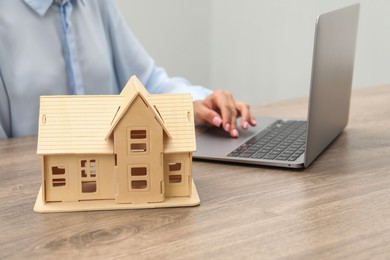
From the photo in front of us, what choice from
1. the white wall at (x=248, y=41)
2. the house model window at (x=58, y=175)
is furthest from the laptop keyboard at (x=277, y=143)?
the white wall at (x=248, y=41)

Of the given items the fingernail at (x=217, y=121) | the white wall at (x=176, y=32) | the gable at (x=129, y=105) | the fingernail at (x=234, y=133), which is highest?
the gable at (x=129, y=105)

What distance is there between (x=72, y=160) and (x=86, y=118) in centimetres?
6

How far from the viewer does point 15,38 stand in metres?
1.43

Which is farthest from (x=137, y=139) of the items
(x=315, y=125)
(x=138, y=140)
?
(x=315, y=125)

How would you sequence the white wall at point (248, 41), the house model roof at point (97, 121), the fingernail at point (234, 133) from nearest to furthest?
the house model roof at point (97, 121) < the fingernail at point (234, 133) < the white wall at point (248, 41)

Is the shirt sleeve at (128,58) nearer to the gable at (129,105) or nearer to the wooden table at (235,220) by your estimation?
the wooden table at (235,220)

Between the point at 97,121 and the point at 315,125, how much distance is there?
1.25 feet

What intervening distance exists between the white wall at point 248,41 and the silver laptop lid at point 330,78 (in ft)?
3.96

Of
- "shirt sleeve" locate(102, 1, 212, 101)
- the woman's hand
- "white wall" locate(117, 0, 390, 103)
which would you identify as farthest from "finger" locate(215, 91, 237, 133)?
"white wall" locate(117, 0, 390, 103)

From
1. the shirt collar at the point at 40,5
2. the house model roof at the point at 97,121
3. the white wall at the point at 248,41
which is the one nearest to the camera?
the house model roof at the point at 97,121

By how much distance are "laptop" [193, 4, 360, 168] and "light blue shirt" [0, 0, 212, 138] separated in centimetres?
27

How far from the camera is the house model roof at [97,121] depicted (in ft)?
2.69

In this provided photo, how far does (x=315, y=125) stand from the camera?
40.8 inches

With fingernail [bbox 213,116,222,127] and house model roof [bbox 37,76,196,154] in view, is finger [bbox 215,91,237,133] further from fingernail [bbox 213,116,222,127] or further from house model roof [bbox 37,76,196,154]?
house model roof [bbox 37,76,196,154]
